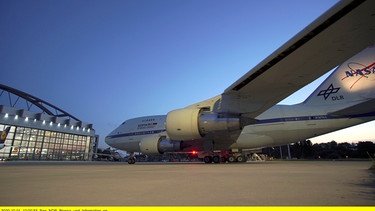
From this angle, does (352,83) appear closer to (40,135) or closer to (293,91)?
(293,91)

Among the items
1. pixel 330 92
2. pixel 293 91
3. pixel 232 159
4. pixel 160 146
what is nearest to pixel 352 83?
pixel 330 92

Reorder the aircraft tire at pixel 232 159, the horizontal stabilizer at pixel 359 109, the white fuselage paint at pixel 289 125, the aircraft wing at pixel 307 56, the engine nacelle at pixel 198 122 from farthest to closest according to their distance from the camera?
the aircraft tire at pixel 232 159 < the white fuselage paint at pixel 289 125 < the horizontal stabilizer at pixel 359 109 < the engine nacelle at pixel 198 122 < the aircraft wing at pixel 307 56

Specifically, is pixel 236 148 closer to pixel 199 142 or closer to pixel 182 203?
pixel 199 142

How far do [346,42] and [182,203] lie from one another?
20.6 feet

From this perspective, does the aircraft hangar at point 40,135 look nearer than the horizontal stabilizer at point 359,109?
No

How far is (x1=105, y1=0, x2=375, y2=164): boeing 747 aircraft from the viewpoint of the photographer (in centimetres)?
541

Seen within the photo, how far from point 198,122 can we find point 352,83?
9226mm

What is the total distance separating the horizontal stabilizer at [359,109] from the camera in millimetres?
10500

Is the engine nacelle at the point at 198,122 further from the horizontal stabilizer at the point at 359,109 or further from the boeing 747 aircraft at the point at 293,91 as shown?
the horizontal stabilizer at the point at 359,109

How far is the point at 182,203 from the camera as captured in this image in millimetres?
2088

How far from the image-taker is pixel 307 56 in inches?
249

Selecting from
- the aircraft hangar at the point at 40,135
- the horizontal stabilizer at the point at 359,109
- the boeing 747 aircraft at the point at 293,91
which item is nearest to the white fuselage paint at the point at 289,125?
the boeing 747 aircraft at the point at 293,91

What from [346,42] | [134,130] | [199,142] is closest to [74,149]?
[134,130]

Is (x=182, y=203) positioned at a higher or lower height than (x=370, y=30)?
lower
